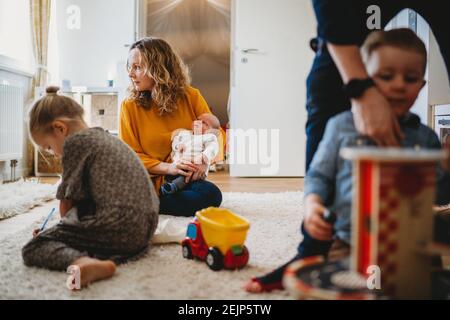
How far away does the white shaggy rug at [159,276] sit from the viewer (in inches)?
32.3

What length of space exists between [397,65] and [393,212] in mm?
204

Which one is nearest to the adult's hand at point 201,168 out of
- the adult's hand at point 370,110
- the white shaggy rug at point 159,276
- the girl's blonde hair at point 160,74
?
the girl's blonde hair at point 160,74

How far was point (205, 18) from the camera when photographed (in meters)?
4.55

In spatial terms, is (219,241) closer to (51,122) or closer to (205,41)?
(51,122)

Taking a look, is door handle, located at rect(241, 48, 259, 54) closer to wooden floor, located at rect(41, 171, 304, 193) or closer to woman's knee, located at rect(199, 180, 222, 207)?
wooden floor, located at rect(41, 171, 304, 193)

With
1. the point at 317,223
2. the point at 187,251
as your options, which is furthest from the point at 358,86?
the point at 187,251

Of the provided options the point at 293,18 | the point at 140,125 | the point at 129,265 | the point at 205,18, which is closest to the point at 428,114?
the point at 140,125

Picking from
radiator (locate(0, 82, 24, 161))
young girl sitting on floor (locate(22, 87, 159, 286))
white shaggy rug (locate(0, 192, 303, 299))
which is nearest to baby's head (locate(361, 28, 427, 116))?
white shaggy rug (locate(0, 192, 303, 299))

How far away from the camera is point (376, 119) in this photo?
1.70ft

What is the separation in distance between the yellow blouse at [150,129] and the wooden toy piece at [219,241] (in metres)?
0.62

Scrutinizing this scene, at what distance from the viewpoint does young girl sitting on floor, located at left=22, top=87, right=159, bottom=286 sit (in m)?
0.98

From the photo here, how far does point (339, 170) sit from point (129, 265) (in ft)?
2.10

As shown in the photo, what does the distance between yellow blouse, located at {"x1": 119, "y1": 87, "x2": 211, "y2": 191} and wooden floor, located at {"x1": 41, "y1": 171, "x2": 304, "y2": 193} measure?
0.90m
